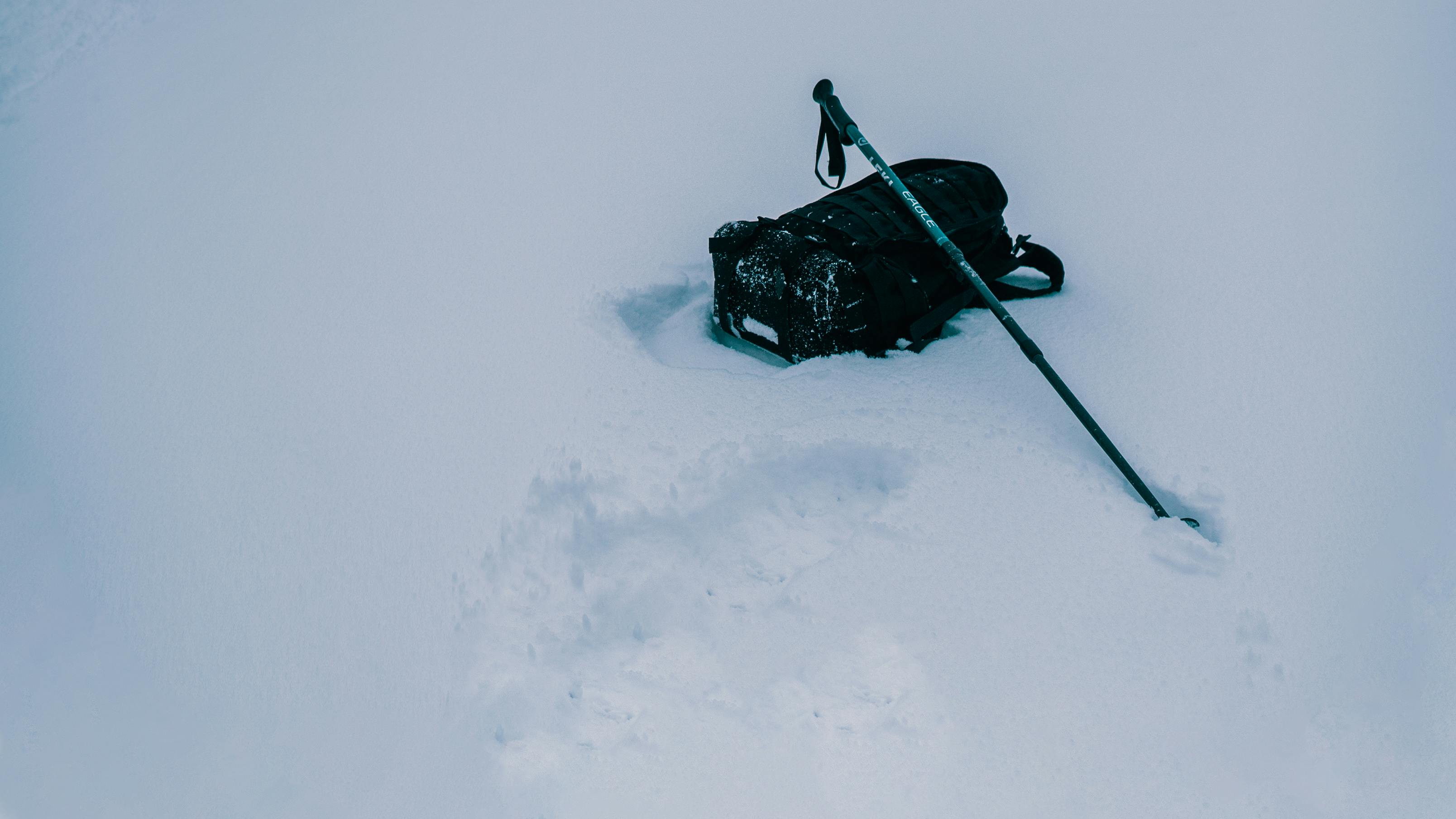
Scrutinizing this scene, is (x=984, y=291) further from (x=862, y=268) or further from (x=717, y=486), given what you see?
(x=717, y=486)

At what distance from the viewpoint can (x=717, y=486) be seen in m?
1.63

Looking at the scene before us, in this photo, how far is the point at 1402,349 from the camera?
6.01ft

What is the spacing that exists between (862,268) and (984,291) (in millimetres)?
300

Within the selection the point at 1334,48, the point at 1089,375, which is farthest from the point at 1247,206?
the point at 1334,48

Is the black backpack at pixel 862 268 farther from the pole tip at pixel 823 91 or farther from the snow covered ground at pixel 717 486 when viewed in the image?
the pole tip at pixel 823 91

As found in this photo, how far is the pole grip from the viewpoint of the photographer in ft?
7.22

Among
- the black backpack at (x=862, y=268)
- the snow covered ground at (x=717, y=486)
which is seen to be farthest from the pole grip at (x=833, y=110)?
the snow covered ground at (x=717, y=486)

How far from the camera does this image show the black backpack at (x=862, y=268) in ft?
6.39

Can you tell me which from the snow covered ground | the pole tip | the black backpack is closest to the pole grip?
the pole tip

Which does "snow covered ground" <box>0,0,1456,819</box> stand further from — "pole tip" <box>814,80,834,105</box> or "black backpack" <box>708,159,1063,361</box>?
"pole tip" <box>814,80,834,105</box>

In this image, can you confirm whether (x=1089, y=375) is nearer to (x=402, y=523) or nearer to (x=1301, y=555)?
(x=1301, y=555)

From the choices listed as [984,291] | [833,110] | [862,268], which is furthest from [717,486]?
[833,110]

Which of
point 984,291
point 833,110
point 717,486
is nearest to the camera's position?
point 717,486

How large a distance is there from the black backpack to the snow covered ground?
0.32 ft
